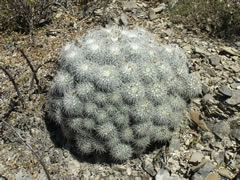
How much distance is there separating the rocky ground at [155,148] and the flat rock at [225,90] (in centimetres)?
1

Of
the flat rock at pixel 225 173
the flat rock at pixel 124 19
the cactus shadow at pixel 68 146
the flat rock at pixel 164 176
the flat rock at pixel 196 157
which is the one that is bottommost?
the cactus shadow at pixel 68 146

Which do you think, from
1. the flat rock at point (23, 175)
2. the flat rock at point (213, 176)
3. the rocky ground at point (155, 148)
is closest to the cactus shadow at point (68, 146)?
the rocky ground at point (155, 148)

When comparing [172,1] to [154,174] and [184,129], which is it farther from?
[154,174]

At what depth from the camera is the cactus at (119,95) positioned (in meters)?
2.98

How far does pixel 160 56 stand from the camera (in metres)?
3.31

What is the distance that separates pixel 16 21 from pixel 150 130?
3020mm

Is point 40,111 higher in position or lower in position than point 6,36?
lower

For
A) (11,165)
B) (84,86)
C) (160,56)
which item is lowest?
(11,165)

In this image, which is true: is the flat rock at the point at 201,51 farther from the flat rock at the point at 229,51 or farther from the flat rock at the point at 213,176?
the flat rock at the point at 213,176

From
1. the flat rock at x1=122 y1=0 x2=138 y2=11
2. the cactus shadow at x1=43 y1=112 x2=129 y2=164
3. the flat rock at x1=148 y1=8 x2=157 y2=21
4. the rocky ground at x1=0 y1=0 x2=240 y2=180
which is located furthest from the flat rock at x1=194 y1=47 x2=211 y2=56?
the cactus shadow at x1=43 y1=112 x2=129 y2=164

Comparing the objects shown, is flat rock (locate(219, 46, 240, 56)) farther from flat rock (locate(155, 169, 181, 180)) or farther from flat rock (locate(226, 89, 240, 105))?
flat rock (locate(155, 169, 181, 180))

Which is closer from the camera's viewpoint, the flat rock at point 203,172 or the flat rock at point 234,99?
the flat rock at point 203,172

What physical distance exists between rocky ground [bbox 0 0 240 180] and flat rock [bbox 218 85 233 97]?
1cm

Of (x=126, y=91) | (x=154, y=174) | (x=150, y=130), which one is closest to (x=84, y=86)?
(x=126, y=91)
